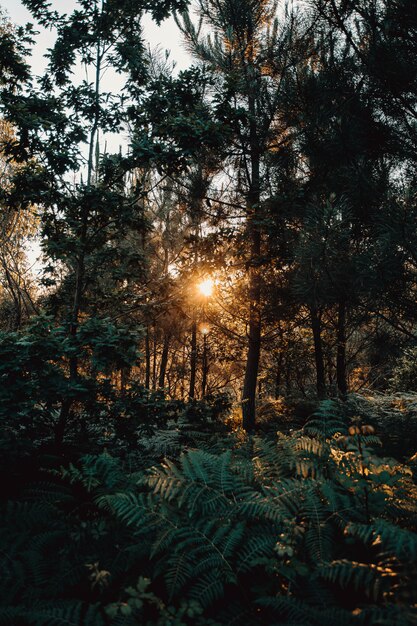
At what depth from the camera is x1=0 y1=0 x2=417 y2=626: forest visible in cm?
191

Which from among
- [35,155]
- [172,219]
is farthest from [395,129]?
[172,219]

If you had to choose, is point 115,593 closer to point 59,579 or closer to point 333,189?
point 59,579

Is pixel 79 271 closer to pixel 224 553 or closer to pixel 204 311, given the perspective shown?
pixel 224 553

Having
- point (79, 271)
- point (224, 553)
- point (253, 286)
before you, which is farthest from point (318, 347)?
point (224, 553)

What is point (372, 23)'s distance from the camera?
16.8 feet

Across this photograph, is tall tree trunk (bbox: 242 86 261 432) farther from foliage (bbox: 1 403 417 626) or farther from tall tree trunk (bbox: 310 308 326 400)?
foliage (bbox: 1 403 417 626)

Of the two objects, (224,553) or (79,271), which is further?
(79,271)

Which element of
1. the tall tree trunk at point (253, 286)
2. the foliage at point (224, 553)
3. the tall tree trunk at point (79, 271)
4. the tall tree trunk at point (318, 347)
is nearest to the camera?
the foliage at point (224, 553)

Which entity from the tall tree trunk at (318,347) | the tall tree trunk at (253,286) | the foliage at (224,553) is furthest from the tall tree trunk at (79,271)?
the tall tree trunk at (318,347)

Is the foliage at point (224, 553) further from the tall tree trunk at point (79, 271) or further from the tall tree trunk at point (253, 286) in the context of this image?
the tall tree trunk at point (253, 286)

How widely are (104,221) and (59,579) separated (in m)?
4.14

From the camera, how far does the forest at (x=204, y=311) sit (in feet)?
6.28

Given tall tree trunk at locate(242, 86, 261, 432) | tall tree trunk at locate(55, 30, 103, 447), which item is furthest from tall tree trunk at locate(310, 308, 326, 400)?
tall tree trunk at locate(55, 30, 103, 447)

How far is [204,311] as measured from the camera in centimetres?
996
